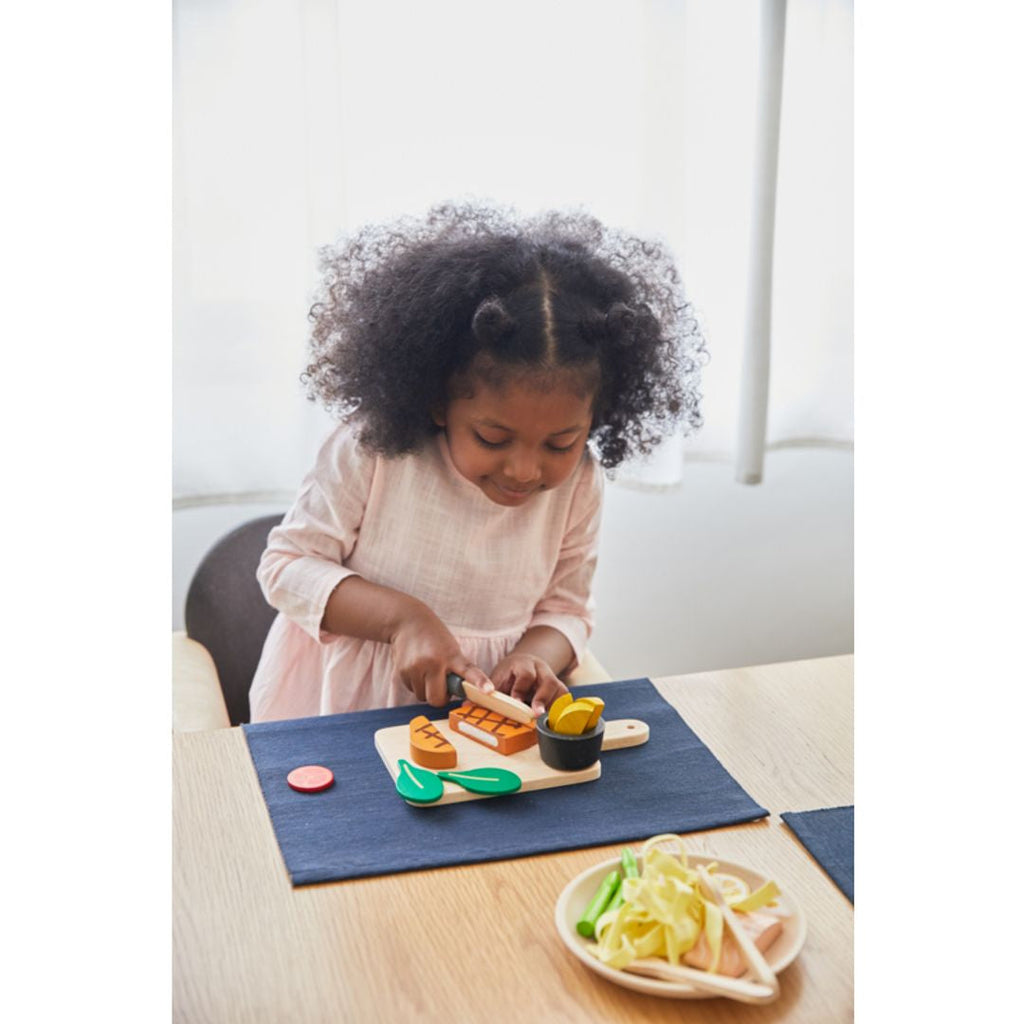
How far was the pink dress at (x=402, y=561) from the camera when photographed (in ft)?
4.12

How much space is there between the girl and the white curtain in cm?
42

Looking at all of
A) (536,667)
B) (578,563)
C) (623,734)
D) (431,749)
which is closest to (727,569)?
(578,563)

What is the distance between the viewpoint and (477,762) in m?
0.96

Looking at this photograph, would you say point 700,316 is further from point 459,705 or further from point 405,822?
point 405,822

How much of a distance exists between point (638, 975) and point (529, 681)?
478 millimetres

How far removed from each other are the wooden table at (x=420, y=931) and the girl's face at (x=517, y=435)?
0.37 meters

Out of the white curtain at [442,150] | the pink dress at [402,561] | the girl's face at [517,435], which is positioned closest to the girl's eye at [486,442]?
→ the girl's face at [517,435]

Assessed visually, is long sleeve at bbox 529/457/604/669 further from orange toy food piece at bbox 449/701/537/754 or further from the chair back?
the chair back

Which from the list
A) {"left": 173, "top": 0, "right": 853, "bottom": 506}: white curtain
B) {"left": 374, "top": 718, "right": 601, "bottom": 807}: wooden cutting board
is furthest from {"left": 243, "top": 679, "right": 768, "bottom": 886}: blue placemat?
{"left": 173, "top": 0, "right": 853, "bottom": 506}: white curtain

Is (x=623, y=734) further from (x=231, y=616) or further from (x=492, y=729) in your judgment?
(x=231, y=616)

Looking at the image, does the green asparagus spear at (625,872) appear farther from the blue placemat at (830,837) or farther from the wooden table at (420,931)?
Answer: the blue placemat at (830,837)

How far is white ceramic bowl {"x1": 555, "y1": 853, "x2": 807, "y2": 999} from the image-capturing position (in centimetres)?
66

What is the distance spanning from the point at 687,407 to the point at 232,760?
668 millimetres
